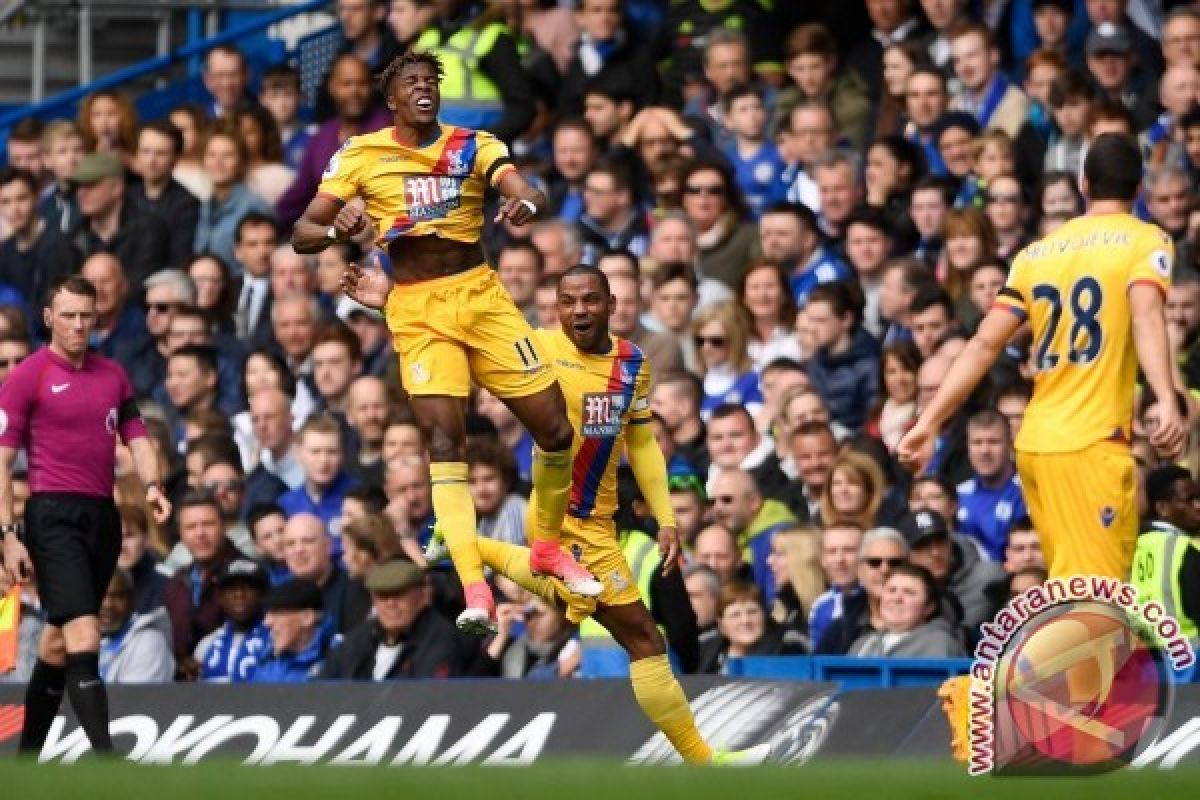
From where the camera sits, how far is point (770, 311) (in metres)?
18.3

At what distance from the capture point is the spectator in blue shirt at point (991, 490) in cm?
1606

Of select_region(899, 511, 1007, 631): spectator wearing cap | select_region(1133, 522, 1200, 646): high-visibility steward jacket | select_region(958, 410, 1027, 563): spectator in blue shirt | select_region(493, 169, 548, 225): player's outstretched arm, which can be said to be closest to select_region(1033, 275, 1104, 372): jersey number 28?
select_region(493, 169, 548, 225): player's outstretched arm

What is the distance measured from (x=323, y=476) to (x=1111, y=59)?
17.7 ft

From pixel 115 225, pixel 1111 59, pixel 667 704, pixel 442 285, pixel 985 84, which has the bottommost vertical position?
pixel 667 704

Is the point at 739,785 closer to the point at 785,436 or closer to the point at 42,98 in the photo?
the point at 785,436

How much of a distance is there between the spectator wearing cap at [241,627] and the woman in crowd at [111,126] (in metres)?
5.77

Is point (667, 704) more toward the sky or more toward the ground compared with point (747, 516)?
more toward the ground

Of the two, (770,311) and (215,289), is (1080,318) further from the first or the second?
(215,289)

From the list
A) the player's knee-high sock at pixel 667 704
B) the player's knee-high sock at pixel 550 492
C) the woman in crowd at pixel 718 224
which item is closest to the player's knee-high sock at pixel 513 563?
the player's knee-high sock at pixel 550 492

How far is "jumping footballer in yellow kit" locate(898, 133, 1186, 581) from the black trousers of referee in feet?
14.4

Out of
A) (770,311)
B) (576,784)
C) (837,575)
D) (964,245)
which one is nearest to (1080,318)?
(576,784)

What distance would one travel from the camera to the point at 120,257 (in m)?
21.8

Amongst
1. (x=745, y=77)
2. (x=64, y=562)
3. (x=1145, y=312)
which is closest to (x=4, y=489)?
(x=64, y=562)

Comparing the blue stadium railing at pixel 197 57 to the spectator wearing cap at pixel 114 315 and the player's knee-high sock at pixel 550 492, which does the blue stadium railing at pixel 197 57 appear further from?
the player's knee-high sock at pixel 550 492
